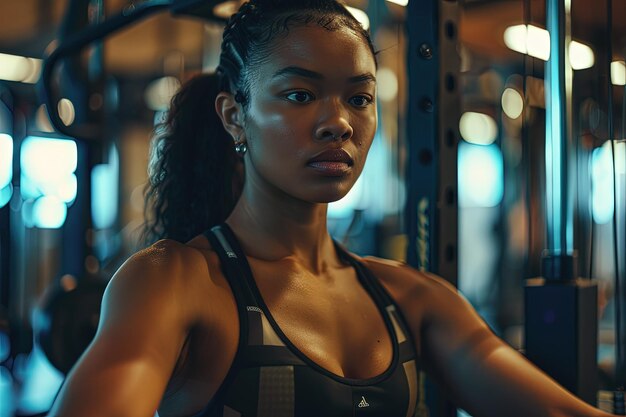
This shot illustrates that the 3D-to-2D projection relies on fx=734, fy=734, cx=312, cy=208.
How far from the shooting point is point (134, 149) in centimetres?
711

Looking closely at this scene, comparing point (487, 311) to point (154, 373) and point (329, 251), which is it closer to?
point (329, 251)

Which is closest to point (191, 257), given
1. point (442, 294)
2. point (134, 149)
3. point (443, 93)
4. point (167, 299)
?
point (167, 299)

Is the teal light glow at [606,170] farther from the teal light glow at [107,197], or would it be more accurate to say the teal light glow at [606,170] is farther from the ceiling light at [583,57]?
the teal light glow at [107,197]

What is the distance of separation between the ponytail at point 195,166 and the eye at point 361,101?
0.30 m

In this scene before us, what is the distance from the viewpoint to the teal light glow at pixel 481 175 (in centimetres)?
672

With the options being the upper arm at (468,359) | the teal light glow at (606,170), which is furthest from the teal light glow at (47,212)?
the upper arm at (468,359)

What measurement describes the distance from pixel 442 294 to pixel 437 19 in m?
0.51

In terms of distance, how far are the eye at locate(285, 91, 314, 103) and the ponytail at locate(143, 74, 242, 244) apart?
27 cm

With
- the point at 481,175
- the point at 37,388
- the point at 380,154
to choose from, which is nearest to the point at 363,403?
the point at 37,388

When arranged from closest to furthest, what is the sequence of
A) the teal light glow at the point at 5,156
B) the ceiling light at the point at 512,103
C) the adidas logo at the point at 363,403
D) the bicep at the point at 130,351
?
the bicep at the point at 130,351 < the adidas logo at the point at 363,403 < the teal light glow at the point at 5,156 < the ceiling light at the point at 512,103

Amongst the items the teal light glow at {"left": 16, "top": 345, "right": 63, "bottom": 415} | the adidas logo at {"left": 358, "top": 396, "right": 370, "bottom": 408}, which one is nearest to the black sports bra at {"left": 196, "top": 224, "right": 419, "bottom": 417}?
the adidas logo at {"left": 358, "top": 396, "right": 370, "bottom": 408}

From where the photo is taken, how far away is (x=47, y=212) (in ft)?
15.5

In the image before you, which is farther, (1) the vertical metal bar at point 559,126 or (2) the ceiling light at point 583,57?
(2) the ceiling light at point 583,57

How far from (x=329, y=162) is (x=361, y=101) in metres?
0.13
